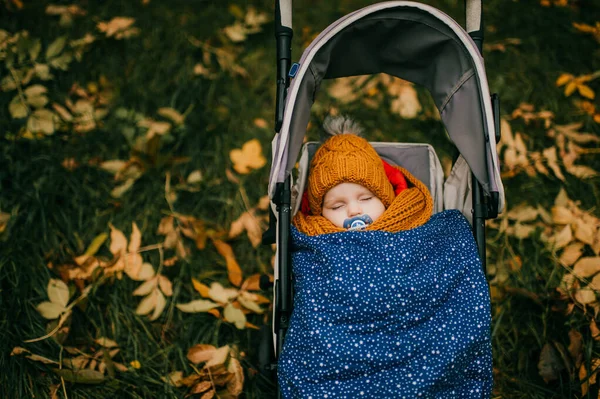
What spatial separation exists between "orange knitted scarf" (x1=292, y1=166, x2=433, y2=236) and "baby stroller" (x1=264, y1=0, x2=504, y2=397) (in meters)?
0.12

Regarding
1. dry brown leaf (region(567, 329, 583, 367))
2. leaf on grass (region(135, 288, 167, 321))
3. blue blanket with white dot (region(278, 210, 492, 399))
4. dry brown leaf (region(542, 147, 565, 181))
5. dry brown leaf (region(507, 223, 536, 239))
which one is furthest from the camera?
dry brown leaf (region(542, 147, 565, 181))

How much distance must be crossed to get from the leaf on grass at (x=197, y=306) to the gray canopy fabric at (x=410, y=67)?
2.55ft

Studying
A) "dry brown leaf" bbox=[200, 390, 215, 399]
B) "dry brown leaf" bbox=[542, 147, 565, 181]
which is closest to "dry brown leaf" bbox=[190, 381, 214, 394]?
"dry brown leaf" bbox=[200, 390, 215, 399]

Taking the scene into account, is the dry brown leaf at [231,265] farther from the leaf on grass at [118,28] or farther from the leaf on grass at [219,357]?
the leaf on grass at [118,28]

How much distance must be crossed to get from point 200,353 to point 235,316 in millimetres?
221

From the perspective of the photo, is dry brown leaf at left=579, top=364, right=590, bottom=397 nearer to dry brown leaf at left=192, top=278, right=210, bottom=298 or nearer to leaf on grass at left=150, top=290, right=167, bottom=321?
dry brown leaf at left=192, top=278, right=210, bottom=298

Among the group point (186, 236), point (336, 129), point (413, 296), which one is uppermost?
point (336, 129)

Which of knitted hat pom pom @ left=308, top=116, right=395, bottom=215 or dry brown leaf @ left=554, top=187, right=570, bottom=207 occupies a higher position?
knitted hat pom pom @ left=308, top=116, right=395, bottom=215

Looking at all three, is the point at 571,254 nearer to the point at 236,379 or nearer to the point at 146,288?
the point at 236,379

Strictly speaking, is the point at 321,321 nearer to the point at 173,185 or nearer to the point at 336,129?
the point at 336,129

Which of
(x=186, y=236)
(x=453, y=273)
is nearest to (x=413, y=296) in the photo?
(x=453, y=273)

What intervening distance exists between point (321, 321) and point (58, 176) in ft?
6.23

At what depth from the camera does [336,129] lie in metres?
2.38

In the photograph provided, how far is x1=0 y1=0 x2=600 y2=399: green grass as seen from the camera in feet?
7.83
